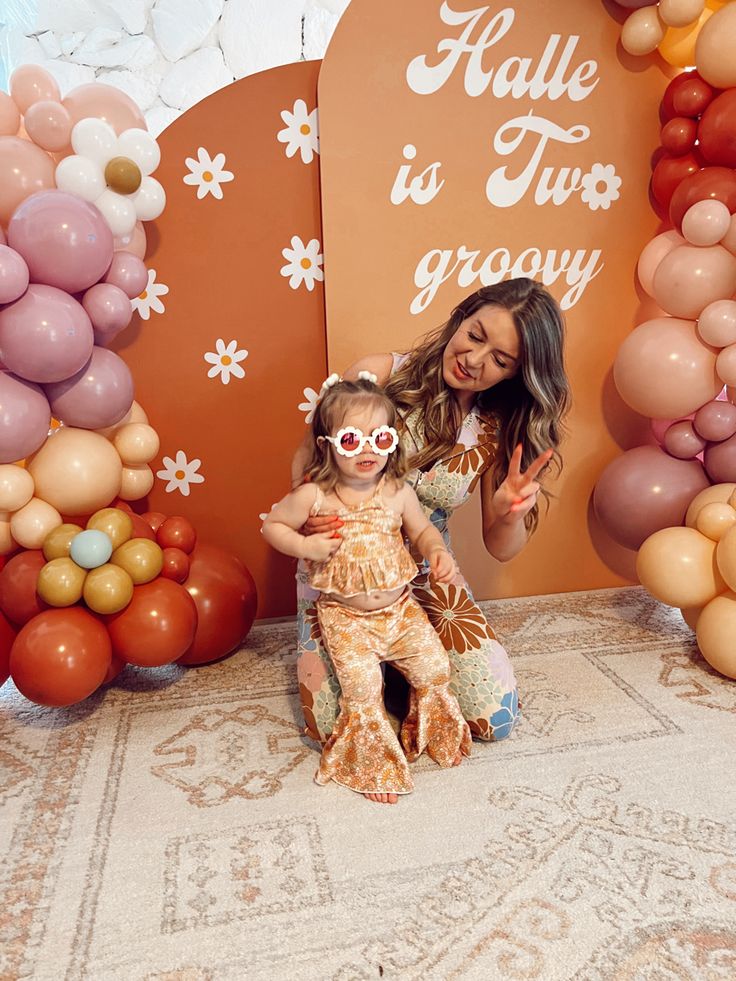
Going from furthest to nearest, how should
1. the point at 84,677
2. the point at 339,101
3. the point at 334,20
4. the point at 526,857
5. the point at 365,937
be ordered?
the point at 334,20 → the point at 339,101 → the point at 84,677 → the point at 526,857 → the point at 365,937

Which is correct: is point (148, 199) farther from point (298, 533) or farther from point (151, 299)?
point (298, 533)

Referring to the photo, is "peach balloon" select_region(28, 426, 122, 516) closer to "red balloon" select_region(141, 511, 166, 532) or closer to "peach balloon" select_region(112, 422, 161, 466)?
"peach balloon" select_region(112, 422, 161, 466)

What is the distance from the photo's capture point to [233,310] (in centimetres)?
232

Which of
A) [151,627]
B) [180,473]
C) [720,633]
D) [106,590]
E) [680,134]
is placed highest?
[680,134]

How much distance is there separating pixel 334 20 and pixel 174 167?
145 centimetres

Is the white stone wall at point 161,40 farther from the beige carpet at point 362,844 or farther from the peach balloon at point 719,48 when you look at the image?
the beige carpet at point 362,844

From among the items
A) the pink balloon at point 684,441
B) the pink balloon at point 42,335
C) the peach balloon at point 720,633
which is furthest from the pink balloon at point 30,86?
the peach balloon at point 720,633

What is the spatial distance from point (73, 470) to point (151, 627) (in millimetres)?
441

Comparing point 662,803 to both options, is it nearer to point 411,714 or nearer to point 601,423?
point 411,714

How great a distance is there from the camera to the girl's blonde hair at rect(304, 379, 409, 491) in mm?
1660

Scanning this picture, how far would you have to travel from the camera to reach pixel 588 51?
7.61ft

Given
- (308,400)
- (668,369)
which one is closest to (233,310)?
(308,400)

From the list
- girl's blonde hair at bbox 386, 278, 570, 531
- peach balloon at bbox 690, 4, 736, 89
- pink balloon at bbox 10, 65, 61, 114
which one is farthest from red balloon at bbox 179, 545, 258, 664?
peach balloon at bbox 690, 4, 736, 89

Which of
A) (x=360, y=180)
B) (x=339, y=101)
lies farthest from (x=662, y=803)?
(x=339, y=101)
